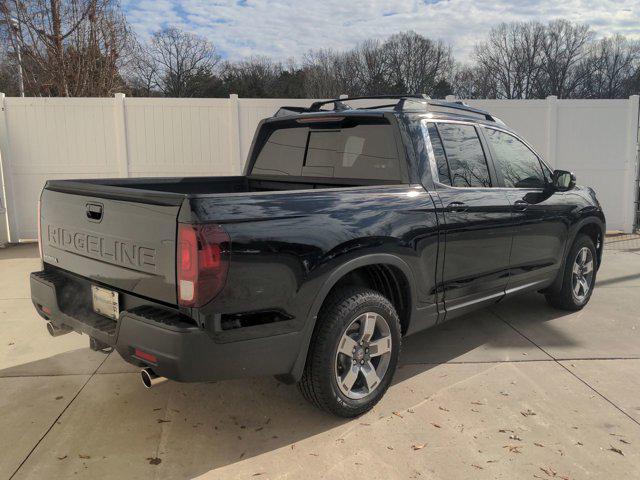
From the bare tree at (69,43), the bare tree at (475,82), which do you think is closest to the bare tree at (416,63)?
the bare tree at (475,82)

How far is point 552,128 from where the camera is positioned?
395 inches

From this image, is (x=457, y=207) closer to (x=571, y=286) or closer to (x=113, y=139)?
(x=571, y=286)

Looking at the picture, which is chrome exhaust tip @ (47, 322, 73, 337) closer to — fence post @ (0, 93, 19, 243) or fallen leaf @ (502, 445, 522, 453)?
fallen leaf @ (502, 445, 522, 453)

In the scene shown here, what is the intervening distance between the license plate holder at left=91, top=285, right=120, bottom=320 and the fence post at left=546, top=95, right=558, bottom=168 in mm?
9055

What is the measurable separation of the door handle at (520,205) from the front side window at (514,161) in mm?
163

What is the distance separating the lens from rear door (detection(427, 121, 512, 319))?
3.82 m

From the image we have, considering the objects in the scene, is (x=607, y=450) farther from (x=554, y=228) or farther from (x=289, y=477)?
(x=554, y=228)

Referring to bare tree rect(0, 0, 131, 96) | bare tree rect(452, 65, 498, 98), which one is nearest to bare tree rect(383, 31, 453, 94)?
bare tree rect(452, 65, 498, 98)

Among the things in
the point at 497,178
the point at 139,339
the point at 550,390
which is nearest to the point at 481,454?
the point at 550,390

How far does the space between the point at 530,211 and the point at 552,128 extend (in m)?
6.33

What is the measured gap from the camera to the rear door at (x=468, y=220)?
12.5ft

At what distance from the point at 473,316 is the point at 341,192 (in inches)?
116

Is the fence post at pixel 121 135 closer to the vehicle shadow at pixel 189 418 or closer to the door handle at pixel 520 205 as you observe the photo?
the vehicle shadow at pixel 189 418

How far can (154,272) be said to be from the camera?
269 centimetres
